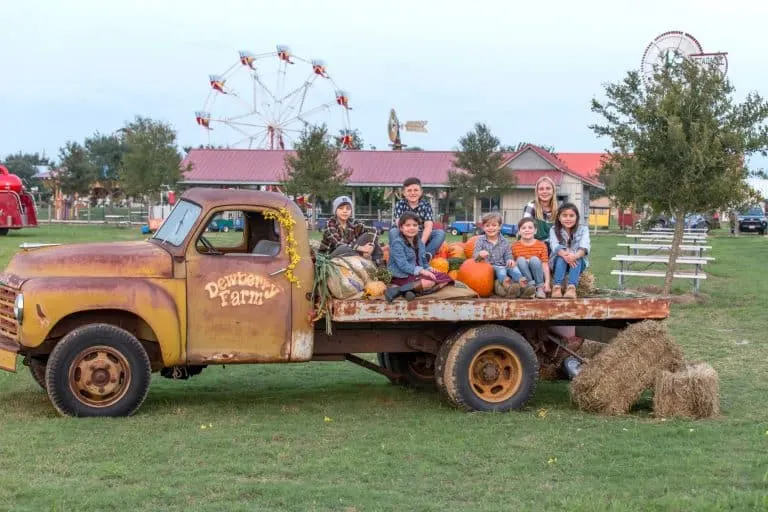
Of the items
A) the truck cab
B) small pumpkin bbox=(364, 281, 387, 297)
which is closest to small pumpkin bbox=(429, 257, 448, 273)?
small pumpkin bbox=(364, 281, 387, 297)

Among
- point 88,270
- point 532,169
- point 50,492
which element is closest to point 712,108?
point 88,270

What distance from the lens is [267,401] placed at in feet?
32.3

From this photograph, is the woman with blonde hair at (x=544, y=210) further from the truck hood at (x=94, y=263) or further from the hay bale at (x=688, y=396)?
the truck hood at (x=94, y=263)

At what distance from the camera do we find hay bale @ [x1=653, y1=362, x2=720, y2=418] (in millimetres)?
9031

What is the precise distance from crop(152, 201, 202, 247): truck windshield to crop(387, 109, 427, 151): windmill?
226 ft

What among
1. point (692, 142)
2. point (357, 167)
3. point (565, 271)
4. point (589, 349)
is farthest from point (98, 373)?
point (357, 167)

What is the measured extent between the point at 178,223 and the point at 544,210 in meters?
3.57

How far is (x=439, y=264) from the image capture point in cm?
998

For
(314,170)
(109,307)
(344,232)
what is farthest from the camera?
(314,170)

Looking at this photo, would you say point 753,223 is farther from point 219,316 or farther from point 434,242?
point 219,316

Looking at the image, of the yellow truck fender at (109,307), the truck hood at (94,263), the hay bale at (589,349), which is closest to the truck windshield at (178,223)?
the truck hood at (94,263)

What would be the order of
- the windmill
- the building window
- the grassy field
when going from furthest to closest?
the windmill, the building window, the grassy field

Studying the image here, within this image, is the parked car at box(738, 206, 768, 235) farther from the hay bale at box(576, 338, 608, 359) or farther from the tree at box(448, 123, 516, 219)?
the hay bale at box(576, 338, 608, 359)

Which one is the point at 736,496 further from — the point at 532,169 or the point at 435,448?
the point at 532,169
